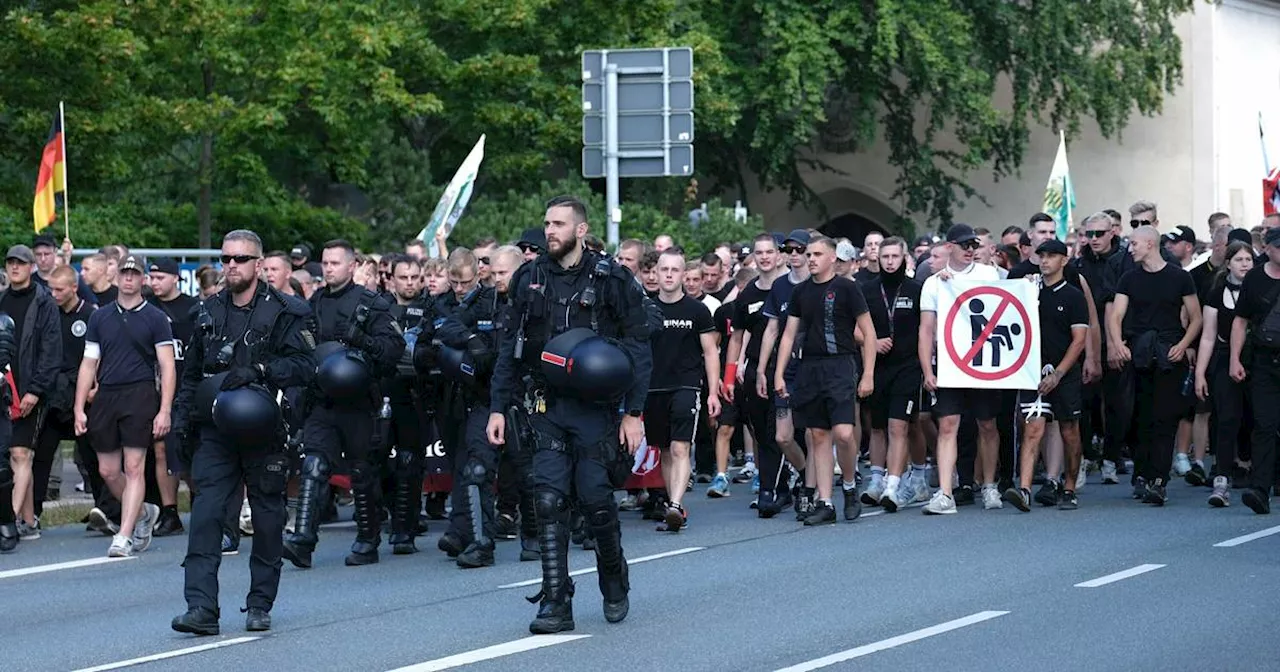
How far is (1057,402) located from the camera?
48.8 feet

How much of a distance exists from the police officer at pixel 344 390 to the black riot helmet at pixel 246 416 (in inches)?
81.0

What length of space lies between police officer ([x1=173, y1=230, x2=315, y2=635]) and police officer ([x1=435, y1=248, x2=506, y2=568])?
6.87 ft

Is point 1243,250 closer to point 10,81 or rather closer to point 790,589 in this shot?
point 790,589

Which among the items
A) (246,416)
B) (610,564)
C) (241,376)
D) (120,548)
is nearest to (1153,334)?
(610,564)

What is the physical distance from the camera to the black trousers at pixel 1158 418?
49.3ft

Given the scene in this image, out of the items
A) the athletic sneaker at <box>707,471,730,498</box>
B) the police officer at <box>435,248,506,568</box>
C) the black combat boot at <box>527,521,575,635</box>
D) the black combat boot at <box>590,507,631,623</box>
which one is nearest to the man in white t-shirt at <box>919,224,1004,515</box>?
the athletic sneaker at <box>707,471,730,498</box>

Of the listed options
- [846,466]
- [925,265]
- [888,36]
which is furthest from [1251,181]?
[846,466]

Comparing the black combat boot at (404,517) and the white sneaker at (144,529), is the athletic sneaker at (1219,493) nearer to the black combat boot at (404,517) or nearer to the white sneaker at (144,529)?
the black combat boot at (404,517)

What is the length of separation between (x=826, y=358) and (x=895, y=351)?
1.15 meters

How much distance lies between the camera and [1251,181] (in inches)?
1741

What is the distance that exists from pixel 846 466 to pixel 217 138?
1455cm

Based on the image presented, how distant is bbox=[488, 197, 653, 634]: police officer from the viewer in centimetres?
989

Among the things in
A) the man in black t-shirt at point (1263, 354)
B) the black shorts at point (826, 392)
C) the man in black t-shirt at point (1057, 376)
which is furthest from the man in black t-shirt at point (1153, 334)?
the black shorts at point (826, 392)

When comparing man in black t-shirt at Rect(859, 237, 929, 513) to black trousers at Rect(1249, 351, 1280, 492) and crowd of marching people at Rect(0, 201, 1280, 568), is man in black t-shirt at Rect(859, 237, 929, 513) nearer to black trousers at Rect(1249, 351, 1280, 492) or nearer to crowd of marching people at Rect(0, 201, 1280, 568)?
crowd of marching people at Rect(0, 201, 1280, 568)
